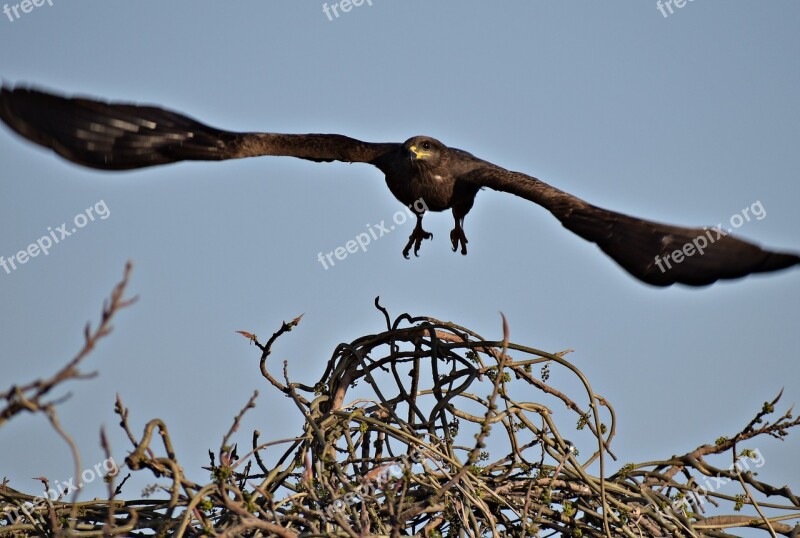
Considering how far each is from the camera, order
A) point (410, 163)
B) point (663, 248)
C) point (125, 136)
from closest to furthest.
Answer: point (663, 248)
point (125, 136)
point (410, 163)

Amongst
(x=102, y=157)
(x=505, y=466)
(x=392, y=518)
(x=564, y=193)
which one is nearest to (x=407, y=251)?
(x=564, y=193)

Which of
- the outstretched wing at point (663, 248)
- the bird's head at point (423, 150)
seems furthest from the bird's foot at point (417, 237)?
the outstretched wing at point (663, 248)

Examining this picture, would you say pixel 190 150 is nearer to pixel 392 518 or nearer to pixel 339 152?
pixel 339 152

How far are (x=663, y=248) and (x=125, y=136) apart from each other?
145 inches

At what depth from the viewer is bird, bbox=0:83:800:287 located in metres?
5.32

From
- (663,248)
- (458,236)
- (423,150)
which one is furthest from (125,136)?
(663,248)

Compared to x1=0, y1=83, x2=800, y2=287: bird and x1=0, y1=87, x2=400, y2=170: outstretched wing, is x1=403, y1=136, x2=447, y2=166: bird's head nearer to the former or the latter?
x1=0, y1=83, x2=800, y2=287: bird

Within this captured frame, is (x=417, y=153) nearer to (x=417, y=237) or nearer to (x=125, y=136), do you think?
(x=417, y=237)

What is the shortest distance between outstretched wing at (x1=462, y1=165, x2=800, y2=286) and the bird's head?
156cm

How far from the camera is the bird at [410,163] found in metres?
5.32

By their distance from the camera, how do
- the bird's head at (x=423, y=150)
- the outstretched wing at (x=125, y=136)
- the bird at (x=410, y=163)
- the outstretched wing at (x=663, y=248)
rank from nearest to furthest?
the outstretched wing at (x=663, y=248)
the bird at (x=410, y=163)
the outstretched wing at (x=125, y=136)
the bird's head at (x=423, y=150)

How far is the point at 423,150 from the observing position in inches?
301

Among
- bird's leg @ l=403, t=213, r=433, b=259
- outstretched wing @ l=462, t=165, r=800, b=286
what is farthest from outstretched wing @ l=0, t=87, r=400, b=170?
outstretched wing @ l=462, t=165, r=800, b=286

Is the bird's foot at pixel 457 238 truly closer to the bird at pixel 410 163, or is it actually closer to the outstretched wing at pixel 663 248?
the bird at pixel 410 163
